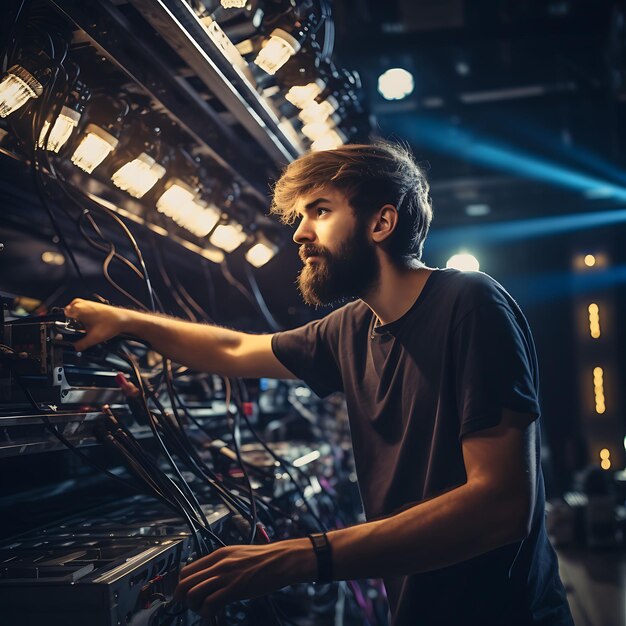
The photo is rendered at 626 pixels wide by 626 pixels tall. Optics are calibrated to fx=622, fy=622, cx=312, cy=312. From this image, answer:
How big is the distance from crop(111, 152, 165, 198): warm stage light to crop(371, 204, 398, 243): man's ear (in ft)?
2.74

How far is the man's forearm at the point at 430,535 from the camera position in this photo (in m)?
1.15

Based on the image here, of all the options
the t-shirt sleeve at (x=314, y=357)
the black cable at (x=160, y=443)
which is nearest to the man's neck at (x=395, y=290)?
the t-shirt sleeve at (x=314, y=357)

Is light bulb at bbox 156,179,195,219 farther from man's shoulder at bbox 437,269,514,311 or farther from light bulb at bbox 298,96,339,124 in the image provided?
man's shoulder at bbox 437,269,514,311

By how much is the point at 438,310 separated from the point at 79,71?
3.66 ft

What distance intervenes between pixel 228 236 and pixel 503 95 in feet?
10.5

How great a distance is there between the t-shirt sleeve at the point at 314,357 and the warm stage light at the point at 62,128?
2.69 ft

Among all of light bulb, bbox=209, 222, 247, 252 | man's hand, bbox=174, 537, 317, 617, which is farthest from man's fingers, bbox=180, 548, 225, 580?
light bulb, bbox=209, 222, 247, 252

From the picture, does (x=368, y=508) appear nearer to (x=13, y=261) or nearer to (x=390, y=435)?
(x=390, y=435)

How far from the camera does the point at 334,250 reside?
1.68 metres

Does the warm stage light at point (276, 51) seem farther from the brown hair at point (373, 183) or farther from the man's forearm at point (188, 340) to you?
the man's forearm at point (188, 340)

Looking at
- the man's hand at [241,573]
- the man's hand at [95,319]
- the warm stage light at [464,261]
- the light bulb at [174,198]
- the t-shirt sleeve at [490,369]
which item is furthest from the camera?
the warm stage light at [464,261]

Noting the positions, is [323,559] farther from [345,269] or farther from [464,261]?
[464,261]

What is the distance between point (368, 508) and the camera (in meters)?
1.62

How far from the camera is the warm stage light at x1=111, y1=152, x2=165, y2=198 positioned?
80.6 inches
